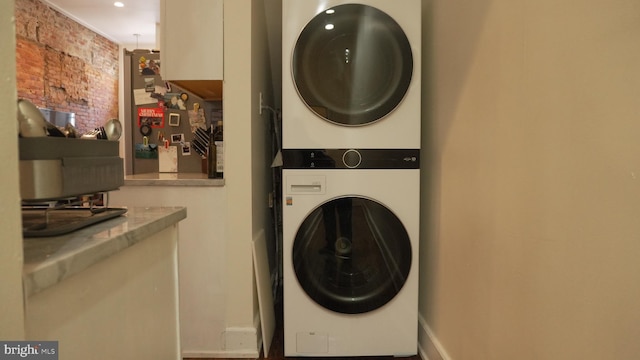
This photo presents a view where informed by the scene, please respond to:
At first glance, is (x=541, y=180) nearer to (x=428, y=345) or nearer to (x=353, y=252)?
(x=353, y=252)

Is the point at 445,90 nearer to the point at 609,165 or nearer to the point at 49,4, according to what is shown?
the point at 609,165

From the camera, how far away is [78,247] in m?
0.50

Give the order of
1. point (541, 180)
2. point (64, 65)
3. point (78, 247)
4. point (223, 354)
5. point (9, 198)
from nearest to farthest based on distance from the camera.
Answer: point (9, 198) < point (78, 247) < point (541, 180) < point (223, 354) < point (64, 65)

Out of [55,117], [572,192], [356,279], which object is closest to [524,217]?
[572,192]

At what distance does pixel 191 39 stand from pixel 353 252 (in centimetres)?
130

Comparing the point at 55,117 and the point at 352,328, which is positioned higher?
the point at 55,117

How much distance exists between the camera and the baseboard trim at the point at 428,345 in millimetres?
1473

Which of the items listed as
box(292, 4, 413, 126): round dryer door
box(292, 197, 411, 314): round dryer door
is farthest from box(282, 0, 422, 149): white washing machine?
box(292, 197, 411, 314): round dryer door

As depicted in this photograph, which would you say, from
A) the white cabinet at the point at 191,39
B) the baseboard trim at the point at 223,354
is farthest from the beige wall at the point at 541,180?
the white cabinet at the point at 191,39

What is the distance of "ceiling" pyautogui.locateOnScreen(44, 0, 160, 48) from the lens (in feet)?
15.6

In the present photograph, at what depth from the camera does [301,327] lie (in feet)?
5.28

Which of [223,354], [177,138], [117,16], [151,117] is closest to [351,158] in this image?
[223,354]

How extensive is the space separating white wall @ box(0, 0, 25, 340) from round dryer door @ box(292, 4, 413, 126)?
125 cm

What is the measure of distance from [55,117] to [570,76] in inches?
228
